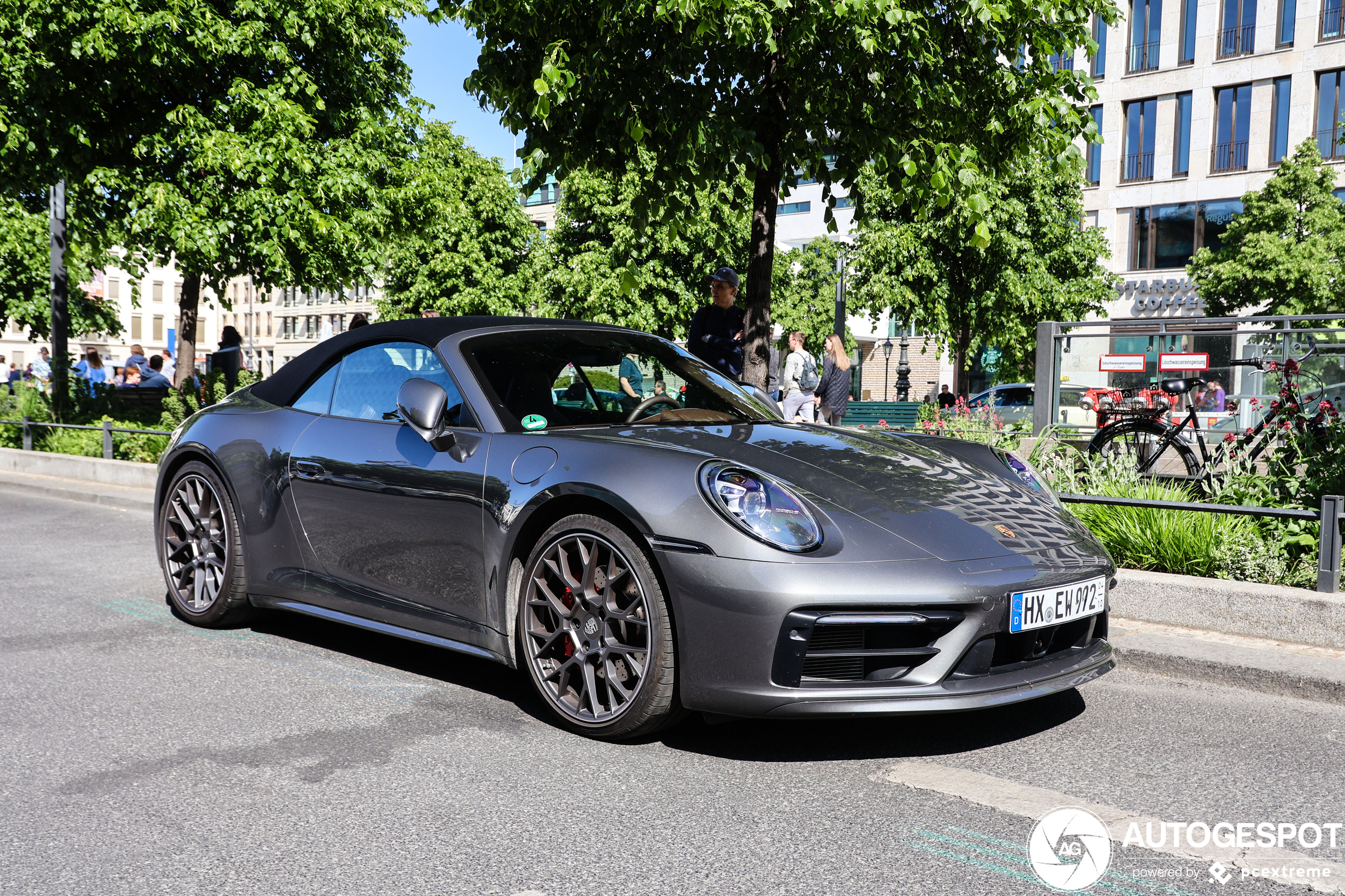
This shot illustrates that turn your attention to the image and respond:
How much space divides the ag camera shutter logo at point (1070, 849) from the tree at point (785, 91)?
4321mm

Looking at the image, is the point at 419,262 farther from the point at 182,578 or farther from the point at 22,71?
the point at 182,578

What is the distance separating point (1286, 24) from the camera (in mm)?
37312

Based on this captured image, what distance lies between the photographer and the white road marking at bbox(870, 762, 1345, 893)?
9.10 feet

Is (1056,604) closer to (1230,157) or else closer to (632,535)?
(632,535)

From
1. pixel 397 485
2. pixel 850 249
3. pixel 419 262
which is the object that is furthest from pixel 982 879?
pixel 419 262

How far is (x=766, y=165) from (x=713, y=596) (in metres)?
4.46

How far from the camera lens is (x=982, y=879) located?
A: 8.81ft

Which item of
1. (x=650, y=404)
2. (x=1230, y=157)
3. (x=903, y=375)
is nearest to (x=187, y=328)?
(x=650, y=404)

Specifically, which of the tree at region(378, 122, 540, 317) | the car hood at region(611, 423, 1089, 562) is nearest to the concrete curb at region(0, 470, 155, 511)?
the car hood at region(611, 423, 1089, 562)

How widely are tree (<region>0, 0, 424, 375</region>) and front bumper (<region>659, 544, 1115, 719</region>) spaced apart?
12914 mm

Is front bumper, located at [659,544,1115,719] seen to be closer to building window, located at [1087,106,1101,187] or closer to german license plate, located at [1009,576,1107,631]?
german license plate, located at [1009,576,1107,631]

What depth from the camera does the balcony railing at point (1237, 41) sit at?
38000 mm

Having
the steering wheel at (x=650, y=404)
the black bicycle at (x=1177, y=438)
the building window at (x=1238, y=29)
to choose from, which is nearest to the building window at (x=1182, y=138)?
the building window at (x=1238, y=29)

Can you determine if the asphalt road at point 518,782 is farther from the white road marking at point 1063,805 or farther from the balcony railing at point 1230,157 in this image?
the balcony railing at point 1230,157
